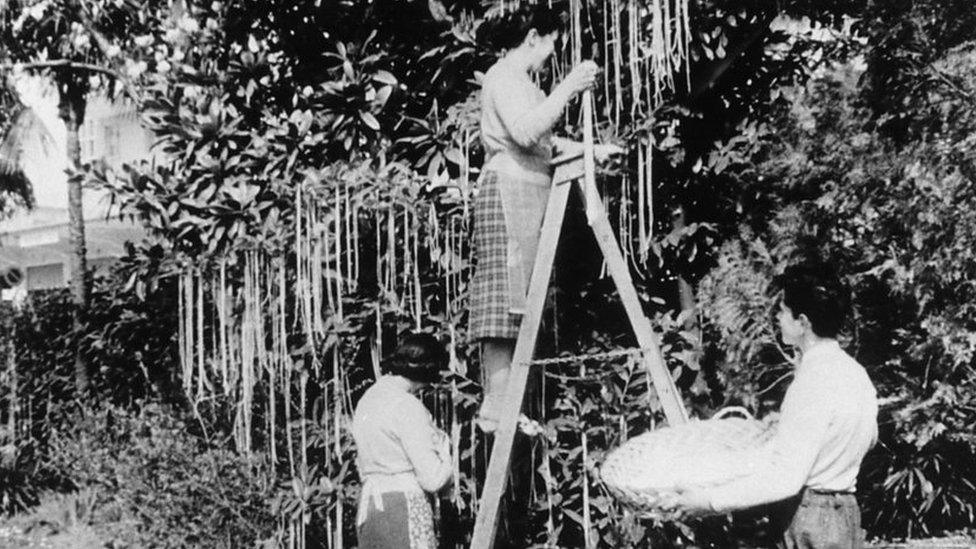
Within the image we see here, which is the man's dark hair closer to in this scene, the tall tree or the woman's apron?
the woman's apron

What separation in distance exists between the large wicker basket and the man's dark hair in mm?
406

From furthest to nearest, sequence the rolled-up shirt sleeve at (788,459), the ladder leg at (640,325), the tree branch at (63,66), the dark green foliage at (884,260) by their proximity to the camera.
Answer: the tree branch at (63,66) < the dark green foliage at (884,260) < the ladder leg at (640,325) < the rolled-up shirt sleeve at (788,459)

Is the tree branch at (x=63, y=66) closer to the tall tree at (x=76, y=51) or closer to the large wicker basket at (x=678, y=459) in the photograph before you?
the tall tree at (x=76, y=51)

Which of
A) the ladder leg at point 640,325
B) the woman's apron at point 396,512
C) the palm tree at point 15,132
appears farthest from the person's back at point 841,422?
the palm tree at point 15,132

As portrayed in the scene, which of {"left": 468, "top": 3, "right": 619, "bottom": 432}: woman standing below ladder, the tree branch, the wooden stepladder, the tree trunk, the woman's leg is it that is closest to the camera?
the wooden stepladder

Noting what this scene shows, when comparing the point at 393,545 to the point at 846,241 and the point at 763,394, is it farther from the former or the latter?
the point at 846,241

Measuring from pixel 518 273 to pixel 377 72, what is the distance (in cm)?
219

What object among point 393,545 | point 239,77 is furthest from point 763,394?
point 239,77

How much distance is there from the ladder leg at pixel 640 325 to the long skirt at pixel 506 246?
0.32 meters

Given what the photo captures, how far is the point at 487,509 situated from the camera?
4.04 metres

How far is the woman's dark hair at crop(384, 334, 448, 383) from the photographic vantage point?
4.04 m

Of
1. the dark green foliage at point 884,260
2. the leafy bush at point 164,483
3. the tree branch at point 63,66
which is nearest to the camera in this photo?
the dark green foliage at point 884,260


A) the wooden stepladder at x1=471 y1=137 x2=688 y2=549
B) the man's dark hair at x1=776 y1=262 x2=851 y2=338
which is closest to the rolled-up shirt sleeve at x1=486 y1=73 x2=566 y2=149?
the wooden stepladder at x1=471 y1=137 x2=688 y2=549

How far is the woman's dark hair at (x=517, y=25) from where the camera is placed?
15.2 ft
